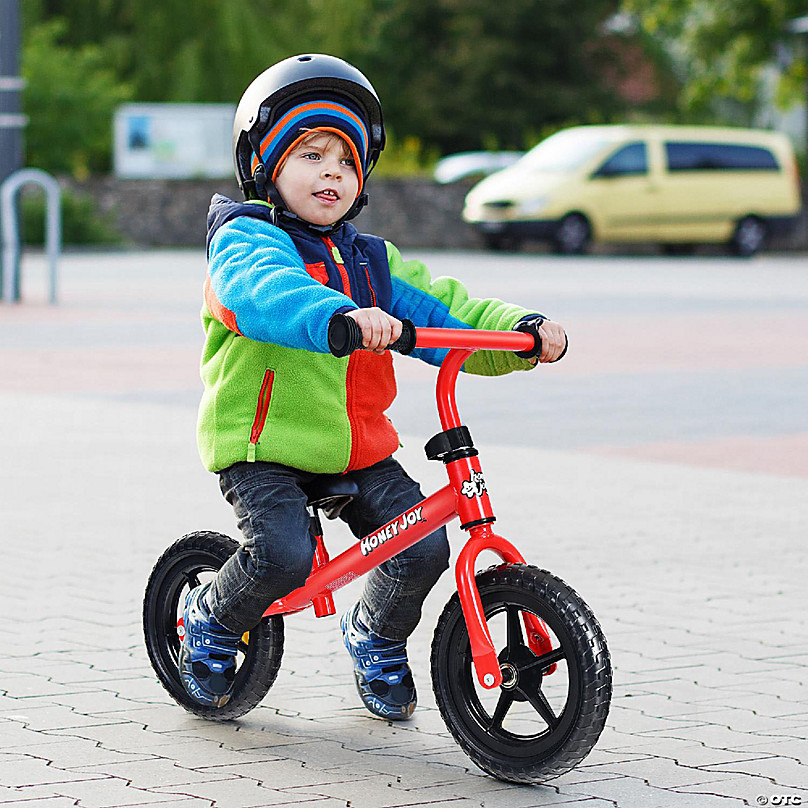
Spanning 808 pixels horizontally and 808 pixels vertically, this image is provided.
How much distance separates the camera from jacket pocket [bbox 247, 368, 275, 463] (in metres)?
3.92

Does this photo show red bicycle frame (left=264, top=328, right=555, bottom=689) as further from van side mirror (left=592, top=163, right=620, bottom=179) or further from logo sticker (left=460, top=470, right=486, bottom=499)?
van side mirror (left=592, top=163, right=620, bottom=179)

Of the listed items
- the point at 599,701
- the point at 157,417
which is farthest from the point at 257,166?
the point at 157,417

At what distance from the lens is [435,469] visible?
26.6 feet

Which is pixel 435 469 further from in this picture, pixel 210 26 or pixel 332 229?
pixel 210 26

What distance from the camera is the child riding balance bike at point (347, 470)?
367cm

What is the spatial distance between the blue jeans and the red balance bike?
7 cm

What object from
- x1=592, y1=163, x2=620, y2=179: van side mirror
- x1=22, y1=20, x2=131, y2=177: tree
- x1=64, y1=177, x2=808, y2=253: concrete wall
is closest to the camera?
x1=592, y1=163, x2=620, y2=179: van side mirror

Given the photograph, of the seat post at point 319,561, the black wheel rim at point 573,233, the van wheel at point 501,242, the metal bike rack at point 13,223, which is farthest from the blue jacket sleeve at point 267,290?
Answer: the van wheel at point 501,242

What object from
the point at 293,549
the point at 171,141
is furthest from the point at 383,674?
Answer: the point at 171,141

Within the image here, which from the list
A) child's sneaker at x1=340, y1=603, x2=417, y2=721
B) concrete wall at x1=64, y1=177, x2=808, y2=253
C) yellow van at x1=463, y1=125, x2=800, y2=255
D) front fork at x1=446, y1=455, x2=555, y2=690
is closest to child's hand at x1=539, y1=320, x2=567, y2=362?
front fork at x1=446, y1=455, x2=555, y2=690

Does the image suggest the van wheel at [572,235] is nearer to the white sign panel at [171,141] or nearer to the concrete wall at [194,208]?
the concrete wall at [194,208]

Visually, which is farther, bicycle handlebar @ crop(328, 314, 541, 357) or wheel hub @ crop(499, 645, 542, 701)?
wheel hub @ crop(499, 645, 542, 701)

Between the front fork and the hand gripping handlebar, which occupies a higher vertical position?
the hand gripping handlebar

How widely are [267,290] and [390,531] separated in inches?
23.4
